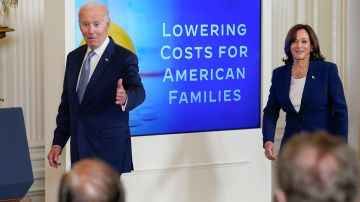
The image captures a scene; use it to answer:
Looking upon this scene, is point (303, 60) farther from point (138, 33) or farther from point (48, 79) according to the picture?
point (48, 79)

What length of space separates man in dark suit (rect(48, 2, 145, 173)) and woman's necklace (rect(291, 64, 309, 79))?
1116 mm

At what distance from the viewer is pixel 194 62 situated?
5.16 m

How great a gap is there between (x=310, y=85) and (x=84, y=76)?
1394 mm

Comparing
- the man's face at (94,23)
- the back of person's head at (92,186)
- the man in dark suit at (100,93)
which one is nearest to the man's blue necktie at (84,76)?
the man in dark suit at (100,93)

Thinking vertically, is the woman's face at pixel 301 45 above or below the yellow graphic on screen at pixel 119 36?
below

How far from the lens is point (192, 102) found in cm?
522

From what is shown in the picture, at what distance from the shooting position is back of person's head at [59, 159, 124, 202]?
1.36 meters

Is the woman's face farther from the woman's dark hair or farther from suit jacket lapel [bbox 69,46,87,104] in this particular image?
suit jacket lapel [bbox 69,46,87,104]

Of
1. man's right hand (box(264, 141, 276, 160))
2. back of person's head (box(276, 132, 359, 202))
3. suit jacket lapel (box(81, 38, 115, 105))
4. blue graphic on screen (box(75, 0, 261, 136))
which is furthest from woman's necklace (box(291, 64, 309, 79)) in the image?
back of person's head (box(276, 132, 359, 202))

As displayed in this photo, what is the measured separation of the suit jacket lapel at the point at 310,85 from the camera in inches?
176

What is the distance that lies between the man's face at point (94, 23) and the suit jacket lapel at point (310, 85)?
52.0 inches

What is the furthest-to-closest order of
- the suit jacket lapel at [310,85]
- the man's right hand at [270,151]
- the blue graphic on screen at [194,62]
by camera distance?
the blue graphic on screen at [194,62], the man's right hand at [270,151], the suit jacket lapel at [310,85]

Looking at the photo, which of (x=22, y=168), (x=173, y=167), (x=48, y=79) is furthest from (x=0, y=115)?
(x=173, y=167)

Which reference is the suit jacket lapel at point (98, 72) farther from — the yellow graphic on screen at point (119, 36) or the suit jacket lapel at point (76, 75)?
the yellow graphic on screen at point (119, 36)
